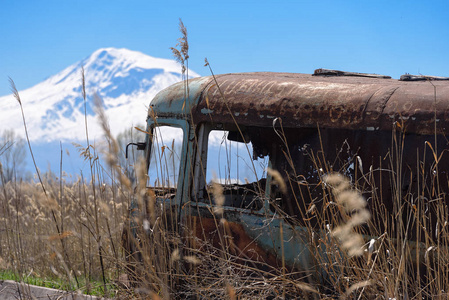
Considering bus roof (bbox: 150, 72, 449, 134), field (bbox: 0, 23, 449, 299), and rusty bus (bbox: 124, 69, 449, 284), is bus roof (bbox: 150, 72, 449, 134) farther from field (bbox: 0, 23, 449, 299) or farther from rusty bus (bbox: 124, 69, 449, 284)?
field (bbox: 0, 23, 449, 299)

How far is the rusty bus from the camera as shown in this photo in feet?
10.4

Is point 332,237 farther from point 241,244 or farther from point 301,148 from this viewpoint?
point 241,244

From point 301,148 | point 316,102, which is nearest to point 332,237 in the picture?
point 301,148

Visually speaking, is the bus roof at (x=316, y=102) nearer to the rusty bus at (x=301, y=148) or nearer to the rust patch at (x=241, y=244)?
the rusty bus at (x=301, y=148)

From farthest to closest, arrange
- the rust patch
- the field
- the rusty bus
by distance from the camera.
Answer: the rust patch, the rusty bus, the field

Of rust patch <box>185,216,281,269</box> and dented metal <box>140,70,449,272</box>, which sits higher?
dented metal <box>140,70,449,272</box>

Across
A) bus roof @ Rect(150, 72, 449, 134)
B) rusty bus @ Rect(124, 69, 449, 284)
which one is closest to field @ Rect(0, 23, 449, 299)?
rusty bus @ Rect(124, 69, 449, 284)

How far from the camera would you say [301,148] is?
360 centimetres

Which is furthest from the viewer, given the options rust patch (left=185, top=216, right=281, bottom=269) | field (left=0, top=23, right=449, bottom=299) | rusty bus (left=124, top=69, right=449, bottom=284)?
rust patch (left=185, top=216, right=281, bottom=269)

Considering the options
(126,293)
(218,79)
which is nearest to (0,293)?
(126,293)

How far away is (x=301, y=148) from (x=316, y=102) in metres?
0.31

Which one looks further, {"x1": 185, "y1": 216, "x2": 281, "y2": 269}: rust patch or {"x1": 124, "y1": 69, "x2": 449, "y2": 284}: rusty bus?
{"x1": 185, "y1": 216, "x2": 281, "y2": 269}: rust patch

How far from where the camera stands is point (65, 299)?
396 centimetres

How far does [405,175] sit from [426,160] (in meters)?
0.15
